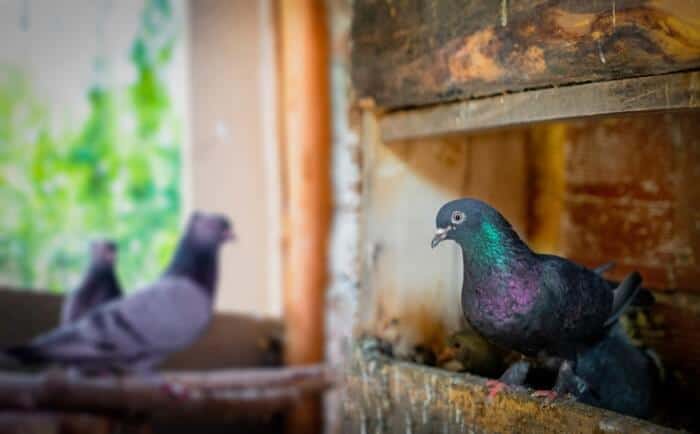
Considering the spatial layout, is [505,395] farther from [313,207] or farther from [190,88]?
[190,88]

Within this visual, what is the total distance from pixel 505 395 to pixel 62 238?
2.56m

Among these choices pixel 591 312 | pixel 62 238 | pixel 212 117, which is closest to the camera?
pixel 591 312

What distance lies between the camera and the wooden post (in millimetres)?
3721

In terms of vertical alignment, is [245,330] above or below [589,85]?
below

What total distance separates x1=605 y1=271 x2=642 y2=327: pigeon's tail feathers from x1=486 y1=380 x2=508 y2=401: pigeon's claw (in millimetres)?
275

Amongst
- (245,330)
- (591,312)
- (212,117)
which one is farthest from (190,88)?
(591,312)

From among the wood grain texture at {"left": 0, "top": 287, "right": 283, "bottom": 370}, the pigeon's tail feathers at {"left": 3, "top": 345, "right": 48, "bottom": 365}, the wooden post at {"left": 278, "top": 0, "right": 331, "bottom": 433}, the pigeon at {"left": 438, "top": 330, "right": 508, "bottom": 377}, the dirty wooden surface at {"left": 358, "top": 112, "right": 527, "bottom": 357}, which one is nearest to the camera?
the pigeon at {"left": 438, "top": 330, "right": 508, "bottom": 377}

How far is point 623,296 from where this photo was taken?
1.71 metres

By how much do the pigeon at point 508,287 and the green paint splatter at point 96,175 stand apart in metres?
2.46

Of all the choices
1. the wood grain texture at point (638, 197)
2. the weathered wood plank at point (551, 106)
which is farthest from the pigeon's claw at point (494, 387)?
the wood grain texture at point (638, 197)

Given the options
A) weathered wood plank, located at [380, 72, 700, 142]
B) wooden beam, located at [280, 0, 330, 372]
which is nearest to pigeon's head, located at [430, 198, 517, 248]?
weathered wood plank, located at [380, 72, 700, 142]

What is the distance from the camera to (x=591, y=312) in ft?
5.24

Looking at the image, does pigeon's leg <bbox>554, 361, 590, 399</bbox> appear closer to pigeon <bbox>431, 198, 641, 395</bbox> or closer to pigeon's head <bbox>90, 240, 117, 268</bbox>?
pigeon <bbox>431, 198, 641, 395</bbox>

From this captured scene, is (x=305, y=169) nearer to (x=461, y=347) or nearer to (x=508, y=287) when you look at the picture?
(x=461, y=347)
